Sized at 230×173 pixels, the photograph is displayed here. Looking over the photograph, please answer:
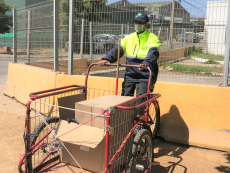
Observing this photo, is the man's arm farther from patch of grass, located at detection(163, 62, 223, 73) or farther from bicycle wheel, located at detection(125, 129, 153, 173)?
patch of grass, located at detection(163, 62, 223, 73)

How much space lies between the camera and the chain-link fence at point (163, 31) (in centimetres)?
467

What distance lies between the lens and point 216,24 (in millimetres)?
4562

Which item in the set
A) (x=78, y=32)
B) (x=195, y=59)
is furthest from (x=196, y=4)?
(x=78, y=32)

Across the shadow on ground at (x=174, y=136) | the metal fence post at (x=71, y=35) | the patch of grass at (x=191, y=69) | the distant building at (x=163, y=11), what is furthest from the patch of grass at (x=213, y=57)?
the metal fence post at (x=71, y=35)

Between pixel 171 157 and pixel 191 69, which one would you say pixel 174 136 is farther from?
pixel 191 69

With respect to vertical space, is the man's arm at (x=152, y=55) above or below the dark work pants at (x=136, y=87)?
above

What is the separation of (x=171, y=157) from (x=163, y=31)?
104 inches

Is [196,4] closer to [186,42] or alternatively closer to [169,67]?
[186,42]

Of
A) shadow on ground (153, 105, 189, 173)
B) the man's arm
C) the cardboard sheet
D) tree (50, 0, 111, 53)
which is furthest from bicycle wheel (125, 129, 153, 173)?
tree (50, 0, 111, 53)

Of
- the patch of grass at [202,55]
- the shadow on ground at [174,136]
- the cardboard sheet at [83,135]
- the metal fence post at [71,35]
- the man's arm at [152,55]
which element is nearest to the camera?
the cardboard sheet at [83,135]

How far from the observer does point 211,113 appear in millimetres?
4301

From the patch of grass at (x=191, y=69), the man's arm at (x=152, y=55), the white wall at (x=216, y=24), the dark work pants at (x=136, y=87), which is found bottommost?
the dark work pants at (x=136, y=87)

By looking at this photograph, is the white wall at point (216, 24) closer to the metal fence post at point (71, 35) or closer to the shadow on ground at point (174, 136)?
the shadow on ground at point (174, 136)

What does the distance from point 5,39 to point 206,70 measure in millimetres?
30846
